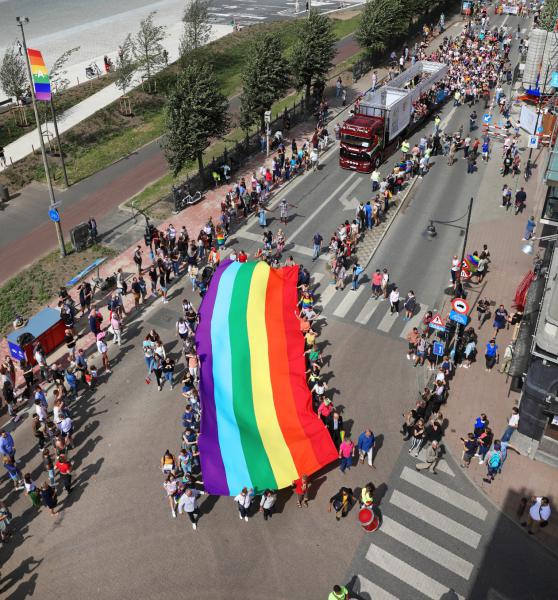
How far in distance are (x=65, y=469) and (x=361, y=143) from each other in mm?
28461

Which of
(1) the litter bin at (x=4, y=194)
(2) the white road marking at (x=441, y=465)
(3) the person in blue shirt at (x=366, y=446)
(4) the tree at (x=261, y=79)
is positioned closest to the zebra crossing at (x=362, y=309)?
(2) the white road marking at (x=441, y=465)

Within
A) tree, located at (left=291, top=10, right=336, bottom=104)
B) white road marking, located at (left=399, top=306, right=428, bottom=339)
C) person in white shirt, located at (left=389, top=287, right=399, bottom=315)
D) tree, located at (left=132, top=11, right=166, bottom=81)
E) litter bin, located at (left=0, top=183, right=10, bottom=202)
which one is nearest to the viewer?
white road marking, located at (left=399, top=306, right=428, bottom=339)

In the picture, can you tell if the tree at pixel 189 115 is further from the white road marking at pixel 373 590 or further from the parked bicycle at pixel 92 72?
the parked bicycle at pixel 92 72

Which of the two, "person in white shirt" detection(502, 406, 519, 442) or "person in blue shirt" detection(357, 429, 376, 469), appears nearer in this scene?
"person in blue shirt" detection(357, 429, 376, 469)

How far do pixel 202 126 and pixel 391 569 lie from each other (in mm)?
27850

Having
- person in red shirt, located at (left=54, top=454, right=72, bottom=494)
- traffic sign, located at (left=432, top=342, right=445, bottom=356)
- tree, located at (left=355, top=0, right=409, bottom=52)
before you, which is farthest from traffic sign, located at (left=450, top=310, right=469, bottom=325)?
tree, located at (left=355, top=0, right=409, bottom=52)

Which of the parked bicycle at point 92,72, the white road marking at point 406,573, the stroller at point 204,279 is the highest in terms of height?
the parked bicycle at point 92,72

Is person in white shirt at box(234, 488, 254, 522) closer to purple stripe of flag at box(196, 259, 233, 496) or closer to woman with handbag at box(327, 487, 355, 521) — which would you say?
purple stripe of flag at box(196, 259, 233, 496)

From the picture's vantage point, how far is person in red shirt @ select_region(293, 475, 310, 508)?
1833 centimetres

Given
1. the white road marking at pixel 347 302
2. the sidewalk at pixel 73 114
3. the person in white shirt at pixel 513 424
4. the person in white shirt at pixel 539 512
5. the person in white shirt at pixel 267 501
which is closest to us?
the person in white shirt at pixel 539 512

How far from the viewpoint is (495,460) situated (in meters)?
19.3

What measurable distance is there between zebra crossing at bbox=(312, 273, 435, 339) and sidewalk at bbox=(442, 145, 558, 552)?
8.15 ft

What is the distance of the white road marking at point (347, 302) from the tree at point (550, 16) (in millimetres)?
38608

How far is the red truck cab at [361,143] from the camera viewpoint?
39250 mm
